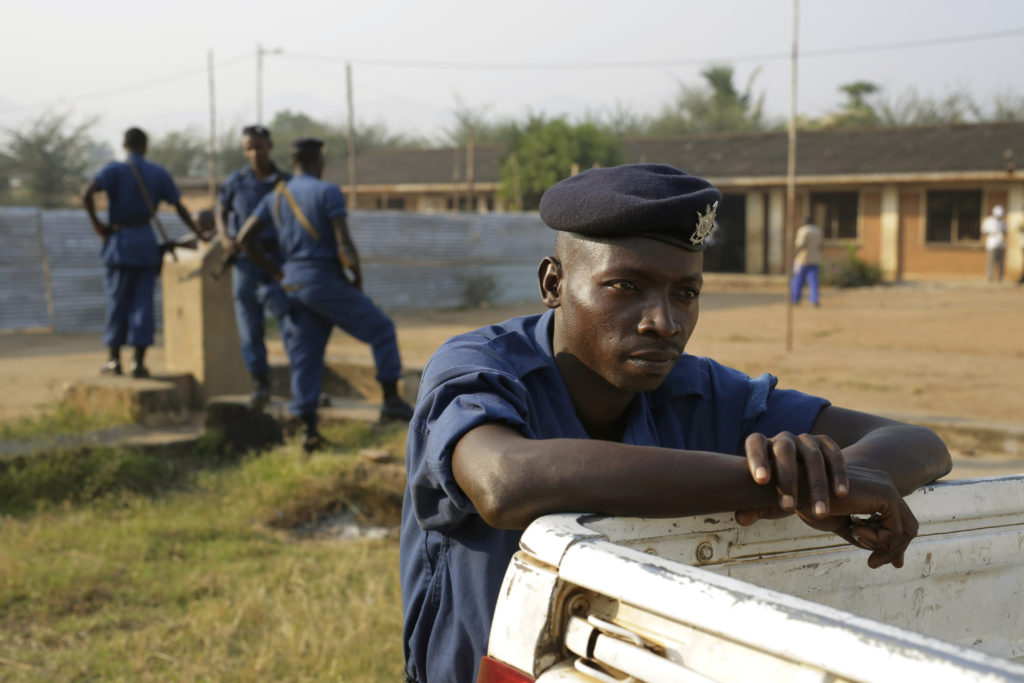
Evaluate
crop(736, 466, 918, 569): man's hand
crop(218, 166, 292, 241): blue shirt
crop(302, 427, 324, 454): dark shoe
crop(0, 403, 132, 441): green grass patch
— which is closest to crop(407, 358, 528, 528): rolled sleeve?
crop(736, 466, 918, 569): man's hand

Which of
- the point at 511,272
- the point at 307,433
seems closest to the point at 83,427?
the point at 307,433

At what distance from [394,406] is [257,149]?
2061mm

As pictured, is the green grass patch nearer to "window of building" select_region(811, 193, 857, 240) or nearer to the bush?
the bush

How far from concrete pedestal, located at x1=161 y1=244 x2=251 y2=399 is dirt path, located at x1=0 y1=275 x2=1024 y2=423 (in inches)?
40.3

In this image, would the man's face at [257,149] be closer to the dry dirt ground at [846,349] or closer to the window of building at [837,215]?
the dry dirt ground at [846,349]

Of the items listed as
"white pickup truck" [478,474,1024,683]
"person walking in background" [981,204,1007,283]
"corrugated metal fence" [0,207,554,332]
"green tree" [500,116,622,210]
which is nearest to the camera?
"white pickup truck" [478,474,1024,683]

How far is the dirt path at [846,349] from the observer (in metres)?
8.45

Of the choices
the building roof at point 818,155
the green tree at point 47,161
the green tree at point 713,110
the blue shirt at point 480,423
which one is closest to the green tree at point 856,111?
the green tree at point 713,110

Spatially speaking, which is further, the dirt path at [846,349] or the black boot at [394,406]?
the dirt path at [846,349]

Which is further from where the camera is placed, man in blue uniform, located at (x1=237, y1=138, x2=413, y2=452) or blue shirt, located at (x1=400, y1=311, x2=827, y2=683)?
man in blue uniform, located at (x1=237, y1=138, x2=413, y2=452)

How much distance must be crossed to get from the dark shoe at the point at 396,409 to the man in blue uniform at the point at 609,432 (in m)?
4.35

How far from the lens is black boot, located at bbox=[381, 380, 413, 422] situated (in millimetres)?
6328

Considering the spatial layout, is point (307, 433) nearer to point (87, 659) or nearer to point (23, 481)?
point (23, 481)

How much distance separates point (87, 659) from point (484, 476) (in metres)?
2.50
